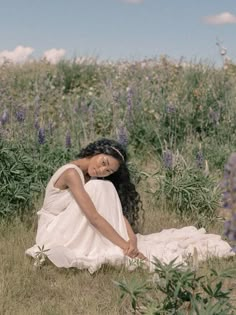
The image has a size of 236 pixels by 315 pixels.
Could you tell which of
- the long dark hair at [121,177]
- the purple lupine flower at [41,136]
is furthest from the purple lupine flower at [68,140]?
the long dark hair at [121,177]

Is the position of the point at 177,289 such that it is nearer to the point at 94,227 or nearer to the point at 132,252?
the point at 132,252

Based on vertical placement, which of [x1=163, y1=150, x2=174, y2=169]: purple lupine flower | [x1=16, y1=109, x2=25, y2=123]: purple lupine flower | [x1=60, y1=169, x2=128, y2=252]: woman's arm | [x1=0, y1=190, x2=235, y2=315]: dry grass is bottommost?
[x1=0, y1=190, x2=235, y2=315]: dry grass

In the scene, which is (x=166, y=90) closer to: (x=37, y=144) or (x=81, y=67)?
(x=37, y=144)

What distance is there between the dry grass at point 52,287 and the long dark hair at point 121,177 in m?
0.71

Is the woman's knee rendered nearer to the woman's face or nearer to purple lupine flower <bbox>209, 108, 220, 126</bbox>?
the woman's face

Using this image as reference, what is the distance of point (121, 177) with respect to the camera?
4289 mm

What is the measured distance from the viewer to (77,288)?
3.34 metres

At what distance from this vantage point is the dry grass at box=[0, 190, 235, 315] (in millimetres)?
3029

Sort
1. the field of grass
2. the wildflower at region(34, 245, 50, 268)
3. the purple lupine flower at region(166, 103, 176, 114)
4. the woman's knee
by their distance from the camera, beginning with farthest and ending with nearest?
the purple lupine flower at region(166, 103, 176, 114)
the woman's knee
the wildflower at region(34, 245, 50, 268)
the field of grass

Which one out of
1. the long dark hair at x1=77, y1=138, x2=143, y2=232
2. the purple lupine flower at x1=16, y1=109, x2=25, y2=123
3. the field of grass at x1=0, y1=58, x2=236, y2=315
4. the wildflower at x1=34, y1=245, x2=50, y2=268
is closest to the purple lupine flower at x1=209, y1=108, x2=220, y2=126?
the field of grass at x1=0, y1=58, x2=236, y2=315

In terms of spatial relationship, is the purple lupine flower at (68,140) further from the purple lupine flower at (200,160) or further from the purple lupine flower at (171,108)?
the purple lupine flower at (171,108)

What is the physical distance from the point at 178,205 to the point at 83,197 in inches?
46.7

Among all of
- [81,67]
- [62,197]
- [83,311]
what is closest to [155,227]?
[62,197]

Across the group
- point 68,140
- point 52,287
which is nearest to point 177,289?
point 52,287
